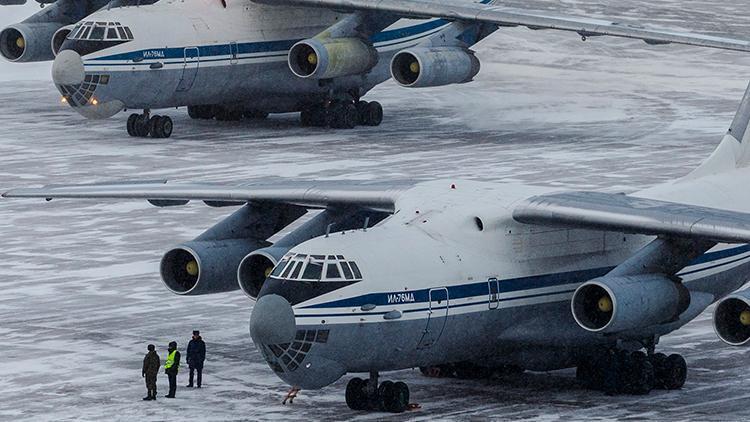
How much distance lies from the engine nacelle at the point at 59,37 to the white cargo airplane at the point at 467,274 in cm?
2291

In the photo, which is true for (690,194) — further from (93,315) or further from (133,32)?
(133,32)

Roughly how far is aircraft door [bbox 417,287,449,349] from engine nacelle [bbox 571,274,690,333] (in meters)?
1.65

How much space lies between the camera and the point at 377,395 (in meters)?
23.1

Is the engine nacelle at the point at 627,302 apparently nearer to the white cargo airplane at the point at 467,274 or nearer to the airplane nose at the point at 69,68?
the white cargo airplane at the point at 467,274

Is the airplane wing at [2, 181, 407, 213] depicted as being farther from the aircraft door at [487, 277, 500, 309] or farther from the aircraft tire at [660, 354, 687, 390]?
the aircraft tire at [660, 354, 687, 390]

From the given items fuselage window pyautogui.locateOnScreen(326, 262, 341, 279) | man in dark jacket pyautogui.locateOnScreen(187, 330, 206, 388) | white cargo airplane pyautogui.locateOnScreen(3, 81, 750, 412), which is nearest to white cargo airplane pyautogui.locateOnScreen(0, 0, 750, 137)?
white cargo airplane pyautogui.locateOnScreen(3, 81, 750, 412)

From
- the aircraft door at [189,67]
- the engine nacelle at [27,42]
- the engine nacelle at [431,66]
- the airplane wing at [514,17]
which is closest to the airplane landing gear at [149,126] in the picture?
the aircraft door at [189,67]

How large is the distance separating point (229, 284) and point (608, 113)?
2965 cm

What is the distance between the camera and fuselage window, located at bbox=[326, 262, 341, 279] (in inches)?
878

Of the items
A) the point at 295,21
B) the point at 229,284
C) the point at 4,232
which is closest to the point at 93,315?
the point at 229,284

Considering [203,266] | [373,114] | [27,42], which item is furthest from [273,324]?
Answer: [27,42]

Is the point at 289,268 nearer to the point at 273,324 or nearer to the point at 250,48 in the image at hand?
the point at 273,324

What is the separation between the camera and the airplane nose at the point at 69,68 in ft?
151

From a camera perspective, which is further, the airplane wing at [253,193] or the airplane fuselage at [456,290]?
the airplane wing at [253,193]
